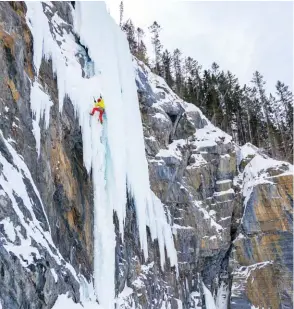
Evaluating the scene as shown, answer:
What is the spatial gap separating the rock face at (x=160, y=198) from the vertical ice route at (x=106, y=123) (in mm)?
270

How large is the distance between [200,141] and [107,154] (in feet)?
25.1

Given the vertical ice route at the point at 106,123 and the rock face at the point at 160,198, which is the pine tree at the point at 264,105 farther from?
the vertical ice route at the point at 106,123

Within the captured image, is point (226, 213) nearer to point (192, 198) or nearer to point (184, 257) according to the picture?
point (192, 198)

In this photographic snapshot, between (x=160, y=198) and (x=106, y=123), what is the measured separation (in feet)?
16.6

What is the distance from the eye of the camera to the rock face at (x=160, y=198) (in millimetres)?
7191

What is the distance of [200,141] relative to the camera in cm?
1753

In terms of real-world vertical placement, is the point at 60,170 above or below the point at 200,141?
below

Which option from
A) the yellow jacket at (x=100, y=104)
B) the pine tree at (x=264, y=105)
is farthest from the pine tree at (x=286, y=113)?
the yellow jacket at (x=100, y=104)

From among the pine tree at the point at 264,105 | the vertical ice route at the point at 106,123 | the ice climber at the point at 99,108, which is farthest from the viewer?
the pine tree at the point at 264,105

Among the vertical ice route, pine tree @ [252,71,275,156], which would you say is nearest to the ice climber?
the vertical ice route

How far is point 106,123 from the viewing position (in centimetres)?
1081

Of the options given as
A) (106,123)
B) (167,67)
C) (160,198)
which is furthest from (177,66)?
(106,123)

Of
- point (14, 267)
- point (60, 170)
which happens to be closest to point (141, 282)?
point (60, 170)

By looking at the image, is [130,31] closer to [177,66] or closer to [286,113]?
[177,66]
